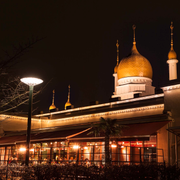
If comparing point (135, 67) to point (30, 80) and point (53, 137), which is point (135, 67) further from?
point (30, 80)

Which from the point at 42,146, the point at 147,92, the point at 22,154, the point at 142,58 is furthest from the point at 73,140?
the point at 142,58

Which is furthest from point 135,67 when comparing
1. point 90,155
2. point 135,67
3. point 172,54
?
point 90,155

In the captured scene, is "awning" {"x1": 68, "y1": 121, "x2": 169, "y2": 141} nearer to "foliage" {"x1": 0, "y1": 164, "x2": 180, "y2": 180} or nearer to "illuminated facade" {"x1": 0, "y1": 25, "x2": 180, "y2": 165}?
"illuminated facade" {"x1": 0, "y1": 25, "x2": 180, "y2": 165}

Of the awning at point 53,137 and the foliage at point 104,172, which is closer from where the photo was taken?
the foliage at point 104,172

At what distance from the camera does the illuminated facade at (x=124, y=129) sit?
20.5m

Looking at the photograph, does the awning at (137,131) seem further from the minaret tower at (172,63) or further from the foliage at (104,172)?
the minaret tower at (172,63)

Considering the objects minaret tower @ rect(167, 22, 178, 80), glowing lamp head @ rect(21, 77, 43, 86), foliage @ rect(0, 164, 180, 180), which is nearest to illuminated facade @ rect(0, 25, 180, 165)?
minaret tower @ rect(167, 22, 178, 80)

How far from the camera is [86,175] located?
1070 cm

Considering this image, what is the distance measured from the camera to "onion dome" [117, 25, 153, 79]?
37500 millimetres

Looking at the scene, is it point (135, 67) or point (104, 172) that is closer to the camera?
point (104, 172)

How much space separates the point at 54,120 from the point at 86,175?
87.8 feet

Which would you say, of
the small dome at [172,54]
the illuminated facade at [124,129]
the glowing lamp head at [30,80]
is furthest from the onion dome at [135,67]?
the glowing lamp head at [30,80]

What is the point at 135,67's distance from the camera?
37.7 meters

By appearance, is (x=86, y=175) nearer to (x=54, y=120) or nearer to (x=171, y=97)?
(x=171, y=97)
